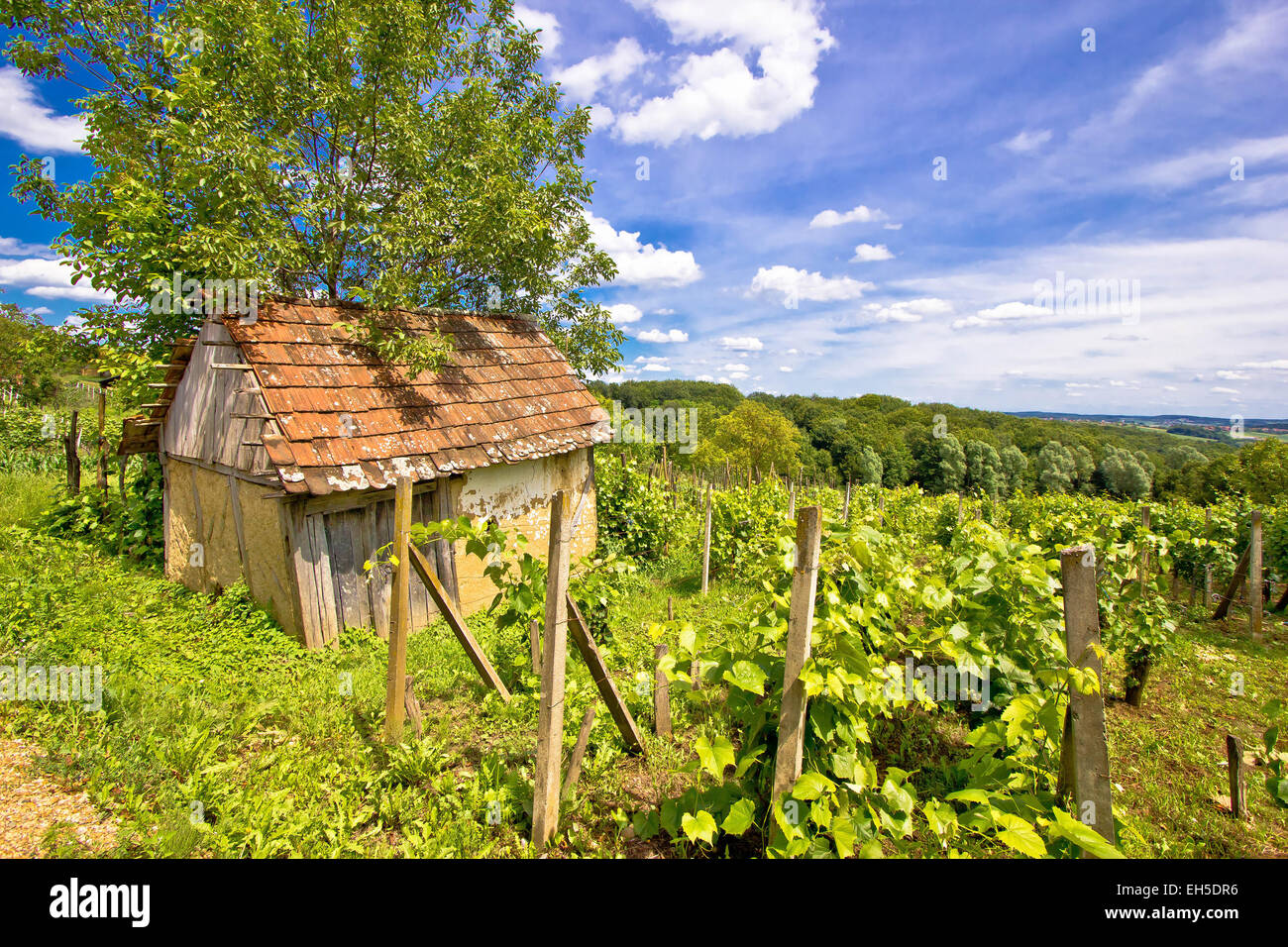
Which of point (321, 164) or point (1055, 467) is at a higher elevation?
point (321, 164)

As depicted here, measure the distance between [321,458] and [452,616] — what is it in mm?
2968

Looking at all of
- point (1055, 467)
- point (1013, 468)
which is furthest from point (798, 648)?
point (1013, 468)

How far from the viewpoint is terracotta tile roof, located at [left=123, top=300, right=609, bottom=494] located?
5949mm

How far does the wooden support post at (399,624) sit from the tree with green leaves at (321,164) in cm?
413

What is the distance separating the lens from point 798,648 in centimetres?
260

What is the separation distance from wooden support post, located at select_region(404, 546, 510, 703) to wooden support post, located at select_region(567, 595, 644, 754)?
1.09 m

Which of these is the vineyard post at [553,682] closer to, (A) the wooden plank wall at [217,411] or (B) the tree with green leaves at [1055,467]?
(A) the wooden plank wall at [217,411]

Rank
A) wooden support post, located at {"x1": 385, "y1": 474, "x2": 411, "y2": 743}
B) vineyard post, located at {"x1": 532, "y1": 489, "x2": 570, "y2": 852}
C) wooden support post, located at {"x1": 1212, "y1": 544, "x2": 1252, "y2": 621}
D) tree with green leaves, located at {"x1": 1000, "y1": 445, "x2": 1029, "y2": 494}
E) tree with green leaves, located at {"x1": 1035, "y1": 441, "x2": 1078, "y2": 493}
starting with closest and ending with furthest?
vineyard post, located at {"x1": 532, "y1": 489, "x2": 570, "y2": 852}
wooden support post, located at {"x1": 385, "y1": 474, "x2": 411, "y2": 743}
wooden support post, located at {"x1": 1212, "y1": 544, "x2": 1252, "y2": 621}
tree with green leaves, located at {"x1": 1035, "y1": 441, "x2": 1078, "y2": 493}
tree with green leaves, located at {"x1": 1000, "y1": 445, "x2": 1029, "y2": 494}

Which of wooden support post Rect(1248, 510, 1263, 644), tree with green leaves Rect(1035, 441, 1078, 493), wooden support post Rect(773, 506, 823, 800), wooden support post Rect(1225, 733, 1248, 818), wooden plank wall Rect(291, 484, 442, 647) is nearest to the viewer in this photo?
wooden support post Rect(773, 506, 823, 800)

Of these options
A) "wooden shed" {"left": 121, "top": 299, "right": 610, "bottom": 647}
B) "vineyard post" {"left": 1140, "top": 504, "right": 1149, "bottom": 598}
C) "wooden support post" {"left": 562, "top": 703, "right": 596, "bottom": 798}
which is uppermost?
"wooden shed" {"left": 121, "top": 299, "right": 610, "bottom": 647}

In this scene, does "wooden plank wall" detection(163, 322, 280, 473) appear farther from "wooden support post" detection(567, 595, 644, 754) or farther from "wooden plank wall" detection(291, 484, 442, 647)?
"wooden support post" detection(567, 595, 644, 754)

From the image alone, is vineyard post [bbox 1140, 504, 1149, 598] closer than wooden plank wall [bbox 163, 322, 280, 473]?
Yes

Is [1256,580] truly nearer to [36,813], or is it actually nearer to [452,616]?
[452,616]

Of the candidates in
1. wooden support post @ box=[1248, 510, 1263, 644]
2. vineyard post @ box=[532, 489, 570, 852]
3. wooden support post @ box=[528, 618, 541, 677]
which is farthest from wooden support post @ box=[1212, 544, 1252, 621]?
vineyard post @ box=[532, 489, 570, 852]
